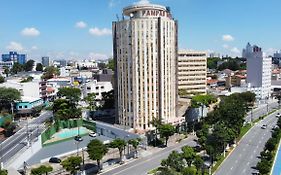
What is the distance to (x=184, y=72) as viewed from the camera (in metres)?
122

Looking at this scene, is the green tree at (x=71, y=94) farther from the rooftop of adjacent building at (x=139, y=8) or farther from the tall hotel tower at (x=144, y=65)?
the rooftop of adjacent building at (x=139, y=8)

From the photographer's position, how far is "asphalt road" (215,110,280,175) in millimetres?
52691

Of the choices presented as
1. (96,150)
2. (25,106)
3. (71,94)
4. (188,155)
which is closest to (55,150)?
(96,150)

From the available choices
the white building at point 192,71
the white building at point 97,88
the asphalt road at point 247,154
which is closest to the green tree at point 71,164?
the asphalt road at point 247,154

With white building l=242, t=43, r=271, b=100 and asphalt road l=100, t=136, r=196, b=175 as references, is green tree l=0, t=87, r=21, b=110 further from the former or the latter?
white building l=242, t=43, r=271, b=100

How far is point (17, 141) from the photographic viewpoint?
70875 millimetres

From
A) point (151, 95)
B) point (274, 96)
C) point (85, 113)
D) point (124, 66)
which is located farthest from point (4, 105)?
point (274, 96)

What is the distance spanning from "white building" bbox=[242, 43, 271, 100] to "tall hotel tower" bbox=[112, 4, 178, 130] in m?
72.4

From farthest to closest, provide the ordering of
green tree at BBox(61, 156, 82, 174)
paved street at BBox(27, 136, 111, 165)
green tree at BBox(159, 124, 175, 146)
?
green tree at BBox(159, 124, 175, 146), paved street at BBox(27, 136, 111, 165), green tree at BBox(61, 156, 82, 174)

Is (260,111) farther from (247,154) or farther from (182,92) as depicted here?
(247,154)

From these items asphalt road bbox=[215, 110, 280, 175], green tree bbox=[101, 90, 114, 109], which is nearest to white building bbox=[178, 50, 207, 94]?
green tree bbox=[101, 90, 114, 109]

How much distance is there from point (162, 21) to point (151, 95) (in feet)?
66.9

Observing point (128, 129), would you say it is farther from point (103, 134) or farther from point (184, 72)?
point (184, 72)

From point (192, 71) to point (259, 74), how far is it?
3798cm
